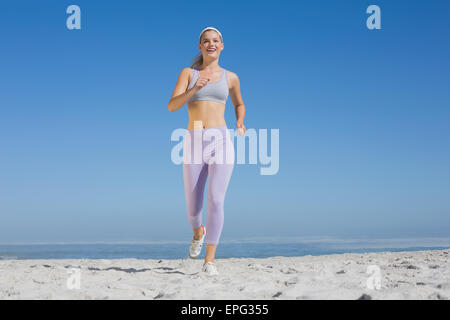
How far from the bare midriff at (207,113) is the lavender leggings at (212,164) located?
0.06 m

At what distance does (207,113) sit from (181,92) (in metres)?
0.36

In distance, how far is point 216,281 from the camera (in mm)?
4133

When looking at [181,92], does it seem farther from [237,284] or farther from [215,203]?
[237,284]

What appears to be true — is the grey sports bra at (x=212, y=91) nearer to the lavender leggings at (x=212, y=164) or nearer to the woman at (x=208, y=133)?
the woman at (x=208, y=133)

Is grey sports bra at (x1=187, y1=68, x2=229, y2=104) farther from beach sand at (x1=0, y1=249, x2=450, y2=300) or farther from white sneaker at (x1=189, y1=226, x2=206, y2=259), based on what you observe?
beach sand at (x1=0, y1=249, x2=450, y2=300)

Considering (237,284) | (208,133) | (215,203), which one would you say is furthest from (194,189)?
(237,284)

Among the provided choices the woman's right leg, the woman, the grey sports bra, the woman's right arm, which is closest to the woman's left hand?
the woman

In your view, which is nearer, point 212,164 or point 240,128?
point 212,164

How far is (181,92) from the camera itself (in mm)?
4973

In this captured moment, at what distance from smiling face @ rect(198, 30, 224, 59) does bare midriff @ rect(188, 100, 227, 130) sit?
0.55 meters

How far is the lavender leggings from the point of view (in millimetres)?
4812
